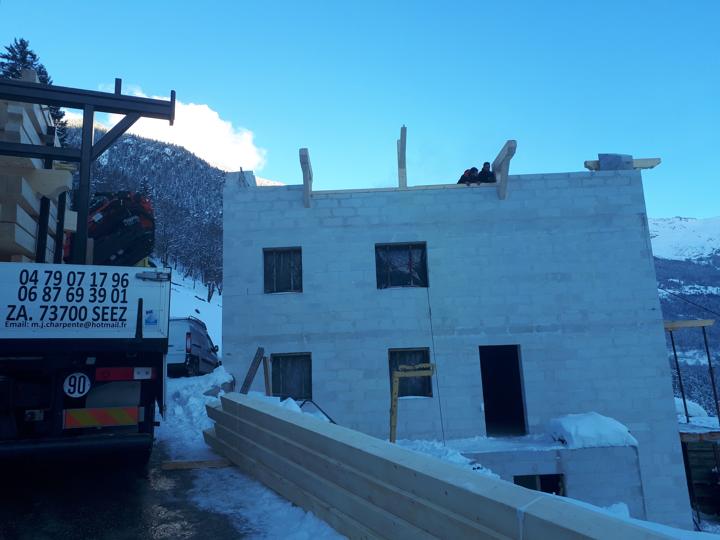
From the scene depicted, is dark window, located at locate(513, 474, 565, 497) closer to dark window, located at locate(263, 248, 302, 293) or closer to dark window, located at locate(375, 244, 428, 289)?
dark window, located at locate(375, 244, 428, 289)

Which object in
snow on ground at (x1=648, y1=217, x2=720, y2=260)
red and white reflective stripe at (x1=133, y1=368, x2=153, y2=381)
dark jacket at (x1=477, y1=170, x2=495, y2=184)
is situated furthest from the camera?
snow on ground at (x1=648, y1=217, x2=720, y2=260)

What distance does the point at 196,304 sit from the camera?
50.9 m

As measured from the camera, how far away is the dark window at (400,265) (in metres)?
14.4

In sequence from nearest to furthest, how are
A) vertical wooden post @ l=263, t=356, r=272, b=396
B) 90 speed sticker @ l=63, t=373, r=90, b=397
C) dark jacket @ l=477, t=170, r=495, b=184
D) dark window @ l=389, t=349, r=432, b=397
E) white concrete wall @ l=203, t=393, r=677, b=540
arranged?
1. white concrete wall @ l=203, t=393, r=677, b=540
2. 90 speed sticker @ l=63, t=373, r=90, b=397
3. vertical wooden post @ l=263, t=356, r=272, b=396
4. dark window @ l=389, t=349, r=432, b=397
5. dark jacket @ l=477, t=170, r=495, b=184

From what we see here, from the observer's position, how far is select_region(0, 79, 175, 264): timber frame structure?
7.66 m

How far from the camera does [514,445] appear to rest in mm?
12703

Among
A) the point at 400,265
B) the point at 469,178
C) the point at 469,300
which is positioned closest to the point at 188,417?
the point at 400,265

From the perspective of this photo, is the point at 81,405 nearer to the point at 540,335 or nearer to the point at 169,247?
the point at 540,335

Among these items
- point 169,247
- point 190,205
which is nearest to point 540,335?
point 169,247

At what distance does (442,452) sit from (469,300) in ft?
13.3

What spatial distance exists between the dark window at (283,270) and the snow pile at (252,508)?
7.98 metres

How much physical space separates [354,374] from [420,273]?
10.4 feet

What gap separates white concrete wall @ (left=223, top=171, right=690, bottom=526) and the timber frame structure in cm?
628

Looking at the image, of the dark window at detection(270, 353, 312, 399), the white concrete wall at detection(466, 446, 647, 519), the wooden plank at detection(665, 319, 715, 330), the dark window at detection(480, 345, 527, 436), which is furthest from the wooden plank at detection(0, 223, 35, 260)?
the wooden plank at detection(665, 319, 715, 330)
